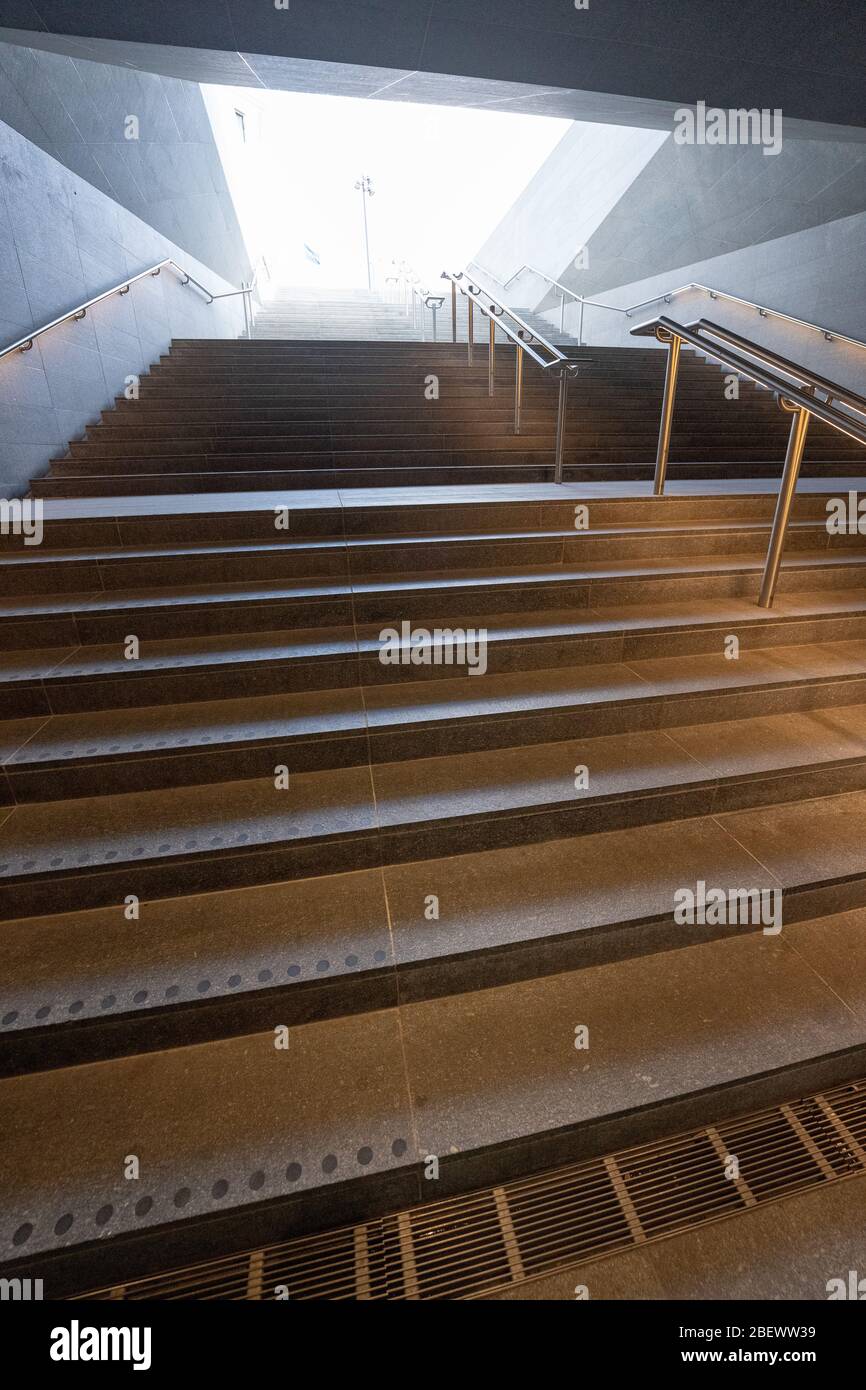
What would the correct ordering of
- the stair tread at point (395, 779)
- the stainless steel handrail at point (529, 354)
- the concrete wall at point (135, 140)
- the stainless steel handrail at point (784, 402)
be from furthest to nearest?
the concrete wall at point (135, 140) → the stainless steel handrail at point (529, 354) → the stainless steel handrail at point (784, 402) → the stair tread at point (395, 779)

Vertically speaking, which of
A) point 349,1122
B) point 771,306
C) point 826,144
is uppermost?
point 826,144

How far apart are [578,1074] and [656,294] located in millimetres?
10552

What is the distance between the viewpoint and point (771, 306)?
6.81 metres

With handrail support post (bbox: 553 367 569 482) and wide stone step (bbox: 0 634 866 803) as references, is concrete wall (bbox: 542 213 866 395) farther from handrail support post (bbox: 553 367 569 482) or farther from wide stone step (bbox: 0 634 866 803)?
wide stone step (bbox: 0 634 866 803)

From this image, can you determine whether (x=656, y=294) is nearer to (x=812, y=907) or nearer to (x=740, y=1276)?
(x=812, y=907)

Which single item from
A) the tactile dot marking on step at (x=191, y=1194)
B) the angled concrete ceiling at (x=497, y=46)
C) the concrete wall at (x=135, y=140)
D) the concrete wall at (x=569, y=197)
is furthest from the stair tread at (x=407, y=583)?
the concrete wall at (x=569, y=197)

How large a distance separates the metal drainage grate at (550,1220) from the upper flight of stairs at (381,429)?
4.06 metres

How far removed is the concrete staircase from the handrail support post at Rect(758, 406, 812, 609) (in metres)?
0.15

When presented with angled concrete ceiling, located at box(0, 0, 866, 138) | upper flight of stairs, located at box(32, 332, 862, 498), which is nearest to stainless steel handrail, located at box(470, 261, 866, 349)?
upper flight of stairs, located at box(32, 332, 862, 498)

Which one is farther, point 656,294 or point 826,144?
point 656,294

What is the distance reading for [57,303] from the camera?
4645 mm

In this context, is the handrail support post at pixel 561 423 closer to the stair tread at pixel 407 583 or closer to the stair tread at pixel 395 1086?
the stair tread at pixel 407 583

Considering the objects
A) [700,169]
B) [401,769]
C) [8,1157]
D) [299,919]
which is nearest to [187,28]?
[401,769]

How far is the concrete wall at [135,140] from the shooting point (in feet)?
14.2
